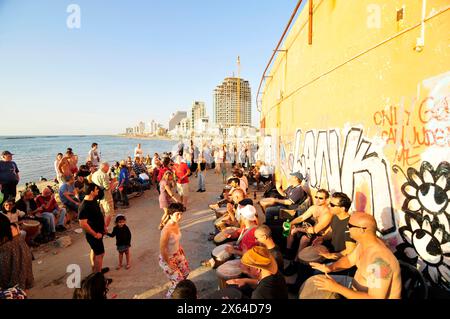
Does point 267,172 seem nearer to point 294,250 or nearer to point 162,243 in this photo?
point 294,250

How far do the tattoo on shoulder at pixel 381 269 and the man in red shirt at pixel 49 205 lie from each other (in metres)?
8.02

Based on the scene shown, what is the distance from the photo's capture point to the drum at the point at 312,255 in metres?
3.88

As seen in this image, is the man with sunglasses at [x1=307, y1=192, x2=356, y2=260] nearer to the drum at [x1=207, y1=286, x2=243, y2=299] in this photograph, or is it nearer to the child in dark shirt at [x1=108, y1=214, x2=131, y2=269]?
the drum at [x1=207, y1=286, x2=243, y2=299]

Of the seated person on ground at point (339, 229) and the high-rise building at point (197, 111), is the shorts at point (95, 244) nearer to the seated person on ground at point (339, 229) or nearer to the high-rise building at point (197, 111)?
the seated person on ground at point (339, 229)

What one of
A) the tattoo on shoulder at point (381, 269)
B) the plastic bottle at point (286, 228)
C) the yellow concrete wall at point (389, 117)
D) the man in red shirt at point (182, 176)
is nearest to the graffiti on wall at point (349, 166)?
the yellow concrete wall at point (389, 117)

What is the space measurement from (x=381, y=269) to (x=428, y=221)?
0.92 metres

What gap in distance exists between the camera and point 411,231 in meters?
3.12

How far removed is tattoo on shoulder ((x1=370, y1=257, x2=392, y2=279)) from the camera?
2539mm

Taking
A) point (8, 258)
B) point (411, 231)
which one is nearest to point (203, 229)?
point (8, 258)

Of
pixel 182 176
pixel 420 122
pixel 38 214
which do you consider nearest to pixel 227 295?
pixel 420 122

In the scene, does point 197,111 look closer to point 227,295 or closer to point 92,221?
point 92,221

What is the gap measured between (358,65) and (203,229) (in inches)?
229

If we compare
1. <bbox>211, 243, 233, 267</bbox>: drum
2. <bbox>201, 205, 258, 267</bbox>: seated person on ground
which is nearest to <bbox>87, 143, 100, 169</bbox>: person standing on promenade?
<bbox>211, 243, 233, 267</bbox>: drum

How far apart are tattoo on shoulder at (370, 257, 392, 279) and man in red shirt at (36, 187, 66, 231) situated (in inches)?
316
